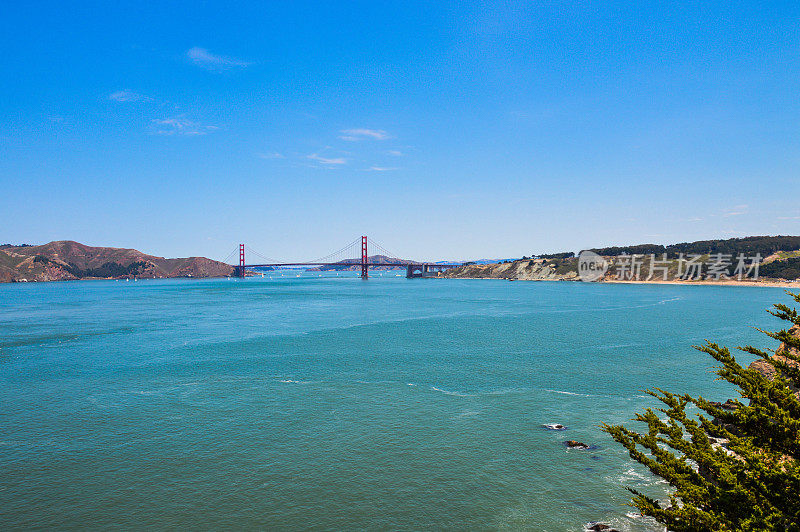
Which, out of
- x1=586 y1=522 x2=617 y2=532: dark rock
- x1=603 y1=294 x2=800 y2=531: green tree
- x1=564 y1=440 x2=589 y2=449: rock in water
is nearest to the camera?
x1=603 y1=294 x2=800 y2=531: green tree

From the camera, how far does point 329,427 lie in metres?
27.9

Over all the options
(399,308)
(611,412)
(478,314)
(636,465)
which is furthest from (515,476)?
(399,308)

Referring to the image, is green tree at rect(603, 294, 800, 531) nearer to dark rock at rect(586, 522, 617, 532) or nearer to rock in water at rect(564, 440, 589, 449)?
dark rock at rect(586, 522, 617, 532)

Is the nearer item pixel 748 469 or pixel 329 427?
pixel 748 469

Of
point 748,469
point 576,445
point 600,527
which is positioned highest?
point 748,469

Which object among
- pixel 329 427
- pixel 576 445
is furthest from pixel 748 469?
pixel 329 427

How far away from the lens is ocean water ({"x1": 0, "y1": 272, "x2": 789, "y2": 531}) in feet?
63.3

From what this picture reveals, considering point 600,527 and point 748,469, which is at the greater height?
point 748,469

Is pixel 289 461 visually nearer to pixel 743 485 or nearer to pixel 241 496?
pixel 241 496

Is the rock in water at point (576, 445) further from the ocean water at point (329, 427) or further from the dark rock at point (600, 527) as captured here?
the dark rock at point (600, 527)

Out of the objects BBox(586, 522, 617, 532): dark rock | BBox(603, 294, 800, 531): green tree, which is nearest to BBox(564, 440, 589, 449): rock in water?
BBox(586, 522, 617, 532): dark rock

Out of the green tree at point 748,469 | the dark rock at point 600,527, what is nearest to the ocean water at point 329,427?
the dark rock at point 600,527

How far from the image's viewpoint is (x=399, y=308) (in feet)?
329

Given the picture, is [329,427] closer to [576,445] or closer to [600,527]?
[576,445]
